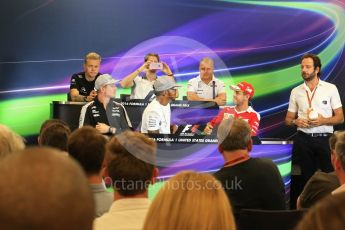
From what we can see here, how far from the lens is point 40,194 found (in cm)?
86

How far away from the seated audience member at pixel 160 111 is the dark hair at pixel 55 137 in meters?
1.91

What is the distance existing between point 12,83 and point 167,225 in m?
5.99

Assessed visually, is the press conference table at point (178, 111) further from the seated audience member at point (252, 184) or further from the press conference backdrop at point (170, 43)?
the seated audience member at point (252, 184)

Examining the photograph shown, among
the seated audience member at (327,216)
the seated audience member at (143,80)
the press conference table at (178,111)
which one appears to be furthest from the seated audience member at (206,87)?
the seated audience member at (327,216)

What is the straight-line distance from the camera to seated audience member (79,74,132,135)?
19.7 ft

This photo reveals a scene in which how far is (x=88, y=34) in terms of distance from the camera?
7.61 m

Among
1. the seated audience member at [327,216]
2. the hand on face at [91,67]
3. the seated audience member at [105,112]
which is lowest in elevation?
the seated audience member at [105,112]

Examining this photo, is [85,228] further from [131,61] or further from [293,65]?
[293,65]

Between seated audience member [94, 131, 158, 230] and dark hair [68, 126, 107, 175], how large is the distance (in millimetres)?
312

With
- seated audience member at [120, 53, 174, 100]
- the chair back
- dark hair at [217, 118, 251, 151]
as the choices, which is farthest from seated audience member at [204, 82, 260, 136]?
the chair back

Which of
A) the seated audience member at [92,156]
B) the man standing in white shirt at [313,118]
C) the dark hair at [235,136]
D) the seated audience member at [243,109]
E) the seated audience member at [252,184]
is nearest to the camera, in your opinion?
the seated audience member at [92,156]

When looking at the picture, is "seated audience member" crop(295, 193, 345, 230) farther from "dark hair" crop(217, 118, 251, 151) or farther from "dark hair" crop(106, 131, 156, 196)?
"dark hair" crop(217, 118, 251, 151)

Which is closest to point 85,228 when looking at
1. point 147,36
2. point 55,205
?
point 55,205

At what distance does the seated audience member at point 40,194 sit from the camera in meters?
0.85
